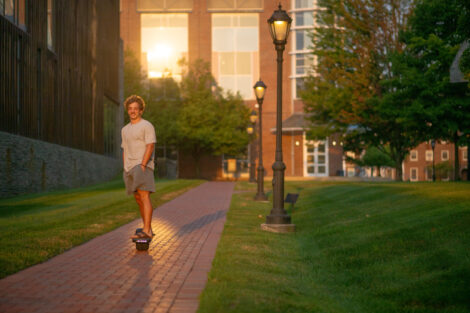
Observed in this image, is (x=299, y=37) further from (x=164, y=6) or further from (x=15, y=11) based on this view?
(x=15, y=11)

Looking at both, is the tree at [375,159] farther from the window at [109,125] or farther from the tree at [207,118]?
the window at [109,125]

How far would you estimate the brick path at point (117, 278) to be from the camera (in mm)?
5109

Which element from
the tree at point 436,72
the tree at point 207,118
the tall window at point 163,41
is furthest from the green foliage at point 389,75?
the tall window at point 163,41

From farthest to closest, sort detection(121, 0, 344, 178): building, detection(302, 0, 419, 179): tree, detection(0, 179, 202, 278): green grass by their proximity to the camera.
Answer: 1. detection(121, 0, 344, 178): building
2. detection(302, 0, 419, 179): tree
3. detection(0, 179, 202, 278): green grass

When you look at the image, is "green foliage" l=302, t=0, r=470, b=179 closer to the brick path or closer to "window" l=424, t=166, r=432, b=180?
the brick path

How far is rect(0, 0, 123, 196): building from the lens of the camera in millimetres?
20719

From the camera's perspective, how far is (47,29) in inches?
1003

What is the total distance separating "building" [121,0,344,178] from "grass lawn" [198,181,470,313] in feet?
139

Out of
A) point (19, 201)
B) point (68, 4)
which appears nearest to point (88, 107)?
point (68, 4)

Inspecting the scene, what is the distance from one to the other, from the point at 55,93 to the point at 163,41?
2986cm

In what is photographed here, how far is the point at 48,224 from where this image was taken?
37.1 ft

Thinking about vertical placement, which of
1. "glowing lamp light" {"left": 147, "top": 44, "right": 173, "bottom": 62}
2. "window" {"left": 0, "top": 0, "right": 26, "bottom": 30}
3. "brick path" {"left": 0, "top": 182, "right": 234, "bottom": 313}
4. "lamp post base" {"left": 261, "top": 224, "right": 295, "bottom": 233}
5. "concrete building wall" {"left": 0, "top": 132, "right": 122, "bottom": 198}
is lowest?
"lamp post base" {"left": 261, "top": 224, "right": 295, "bottom": 233}

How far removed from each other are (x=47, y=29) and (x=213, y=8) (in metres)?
31.7

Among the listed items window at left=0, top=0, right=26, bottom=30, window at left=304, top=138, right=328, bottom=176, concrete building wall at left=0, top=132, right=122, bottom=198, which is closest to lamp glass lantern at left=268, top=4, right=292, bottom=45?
concrete building wall at left=0, top=132, right=122, bottom=198
